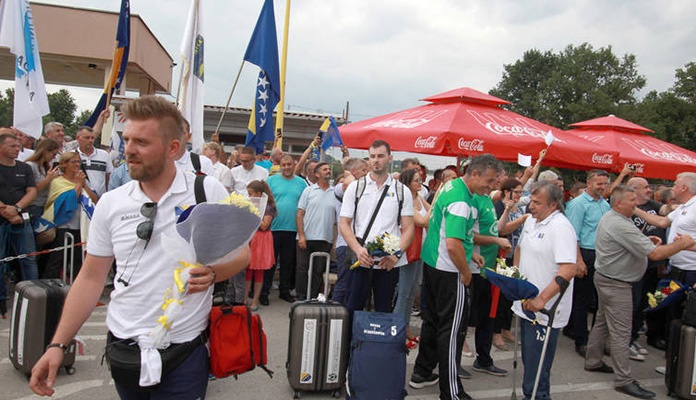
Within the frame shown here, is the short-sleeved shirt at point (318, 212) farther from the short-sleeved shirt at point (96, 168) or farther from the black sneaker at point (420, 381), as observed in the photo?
the black sneaker at point (420, 381)

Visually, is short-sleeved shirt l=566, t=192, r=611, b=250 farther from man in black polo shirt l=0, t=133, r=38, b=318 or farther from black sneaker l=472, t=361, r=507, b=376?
man in black polo shirt l=0, t=133, r=38, b=318

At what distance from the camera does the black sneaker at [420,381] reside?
4.83m

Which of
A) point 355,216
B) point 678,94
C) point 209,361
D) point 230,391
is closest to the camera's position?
point 209,361

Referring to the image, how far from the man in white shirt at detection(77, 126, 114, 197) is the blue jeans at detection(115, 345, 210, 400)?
559 centimetres

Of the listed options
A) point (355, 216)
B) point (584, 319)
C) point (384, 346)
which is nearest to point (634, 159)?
point (584, 319)

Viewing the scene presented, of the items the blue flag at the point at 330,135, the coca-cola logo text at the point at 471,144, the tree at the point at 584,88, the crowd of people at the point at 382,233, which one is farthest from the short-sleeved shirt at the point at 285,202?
the tree at the point at 584,88

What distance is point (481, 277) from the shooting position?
513 cm

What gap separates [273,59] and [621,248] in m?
6.32

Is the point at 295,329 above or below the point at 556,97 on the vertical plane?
below

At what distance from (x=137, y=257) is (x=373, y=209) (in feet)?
10.0

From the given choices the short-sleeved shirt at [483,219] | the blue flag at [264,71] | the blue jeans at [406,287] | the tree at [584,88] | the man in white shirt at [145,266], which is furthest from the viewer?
the tree at [584,88]

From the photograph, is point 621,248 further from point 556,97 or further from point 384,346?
point 556,97

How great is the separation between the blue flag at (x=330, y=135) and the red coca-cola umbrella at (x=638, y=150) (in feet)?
15.5

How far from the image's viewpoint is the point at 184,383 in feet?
7.09
